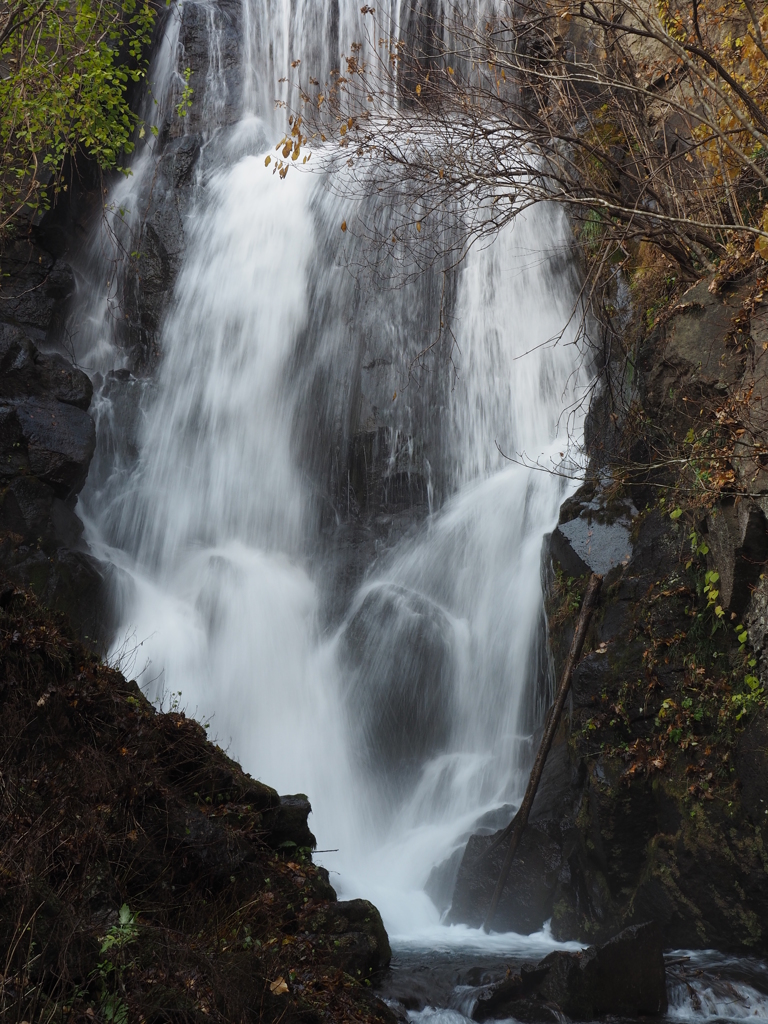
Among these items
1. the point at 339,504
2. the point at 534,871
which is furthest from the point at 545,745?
the point at 339,504

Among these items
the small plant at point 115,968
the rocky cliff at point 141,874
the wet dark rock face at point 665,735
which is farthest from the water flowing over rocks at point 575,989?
the small plant at point 115,968

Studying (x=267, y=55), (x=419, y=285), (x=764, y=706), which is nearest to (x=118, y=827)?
(x=764, y=706)

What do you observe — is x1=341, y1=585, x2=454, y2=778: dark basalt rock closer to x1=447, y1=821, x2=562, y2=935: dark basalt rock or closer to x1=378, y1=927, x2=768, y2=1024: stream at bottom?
x1=447, y1=821, x2=562, y2=935: dark basalt rock

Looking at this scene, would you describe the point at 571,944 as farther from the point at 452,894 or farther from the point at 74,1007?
the point at 74,1007

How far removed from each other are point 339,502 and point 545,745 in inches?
259

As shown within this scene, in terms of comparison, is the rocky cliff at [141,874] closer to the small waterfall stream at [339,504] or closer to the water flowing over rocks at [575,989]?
the water flowing over rocks at [575,989]

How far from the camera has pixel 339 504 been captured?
1337cm

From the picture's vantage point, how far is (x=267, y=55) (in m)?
19.7

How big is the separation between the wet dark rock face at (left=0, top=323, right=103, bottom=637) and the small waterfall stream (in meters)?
0.83

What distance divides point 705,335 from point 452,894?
593 cm

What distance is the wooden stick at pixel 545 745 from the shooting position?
7.54 metres

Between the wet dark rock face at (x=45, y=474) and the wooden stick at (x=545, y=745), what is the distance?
238 inches

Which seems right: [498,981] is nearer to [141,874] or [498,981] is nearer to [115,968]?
[141,874]

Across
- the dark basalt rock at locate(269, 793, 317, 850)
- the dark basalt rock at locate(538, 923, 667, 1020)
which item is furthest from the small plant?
the dark basalt rock at locate(538, 923, 667, 1020)
